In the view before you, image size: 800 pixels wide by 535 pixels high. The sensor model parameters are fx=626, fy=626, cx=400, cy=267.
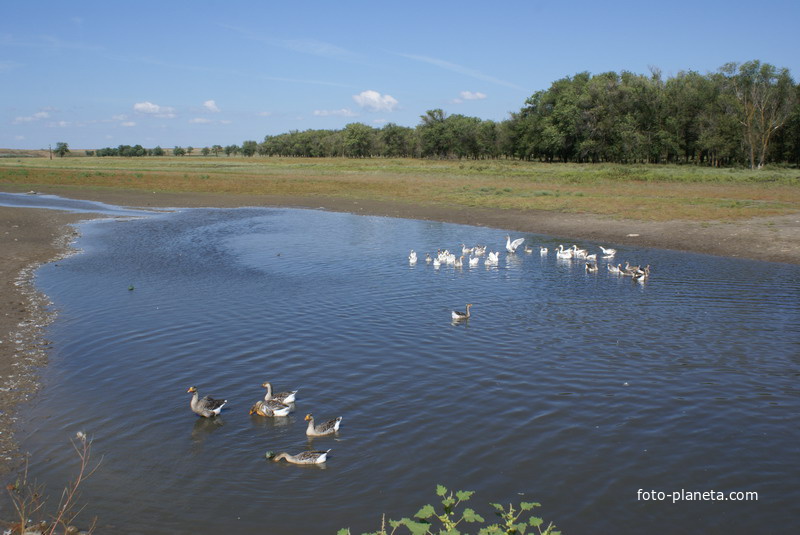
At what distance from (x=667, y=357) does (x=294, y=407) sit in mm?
8031

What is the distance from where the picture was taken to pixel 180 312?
680 inches

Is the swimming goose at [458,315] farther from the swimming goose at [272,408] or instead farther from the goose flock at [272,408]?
the swimming goose at [272,408]

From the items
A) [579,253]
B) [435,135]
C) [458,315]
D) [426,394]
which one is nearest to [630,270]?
[579,253]

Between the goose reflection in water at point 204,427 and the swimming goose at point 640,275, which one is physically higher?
the swimming goose at point 640,275

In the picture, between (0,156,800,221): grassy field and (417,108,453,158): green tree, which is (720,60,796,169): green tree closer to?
(0,156,800,221): grassy field

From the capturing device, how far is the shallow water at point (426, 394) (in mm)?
Result: 8227

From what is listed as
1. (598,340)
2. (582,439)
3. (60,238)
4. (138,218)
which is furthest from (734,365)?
(138,218)

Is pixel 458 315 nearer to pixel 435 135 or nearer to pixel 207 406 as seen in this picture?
pixel 207 406

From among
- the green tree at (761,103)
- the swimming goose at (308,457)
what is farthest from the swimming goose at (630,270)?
the green tree at (761,103)

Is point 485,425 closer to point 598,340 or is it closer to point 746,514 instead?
point 746,514

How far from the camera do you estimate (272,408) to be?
10.6m

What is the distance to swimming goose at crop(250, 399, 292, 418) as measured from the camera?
10578mm

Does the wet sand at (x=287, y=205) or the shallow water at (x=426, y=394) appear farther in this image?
the wet sand at (x=287, y=205)

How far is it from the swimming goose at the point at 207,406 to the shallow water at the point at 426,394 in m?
0.17
